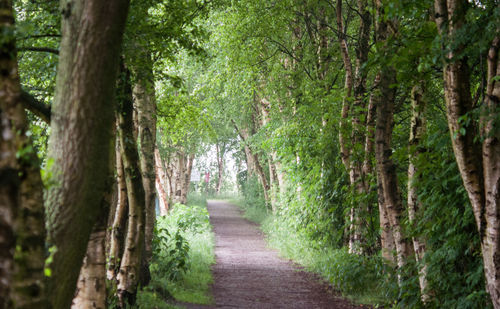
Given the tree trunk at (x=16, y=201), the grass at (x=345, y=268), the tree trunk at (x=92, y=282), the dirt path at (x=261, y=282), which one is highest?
the tree trunk at (x=16, y=201)

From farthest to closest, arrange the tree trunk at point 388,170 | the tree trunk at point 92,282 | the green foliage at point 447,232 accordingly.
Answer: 1. the tree trunk at point 388,170
2. the green foliage at point 447,232
3. the tree trunk at point 92,282

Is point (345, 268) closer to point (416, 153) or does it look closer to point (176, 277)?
point (176, 277)

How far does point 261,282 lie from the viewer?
11906mm

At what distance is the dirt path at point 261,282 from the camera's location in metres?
9.65

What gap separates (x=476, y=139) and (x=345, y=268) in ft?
19.0

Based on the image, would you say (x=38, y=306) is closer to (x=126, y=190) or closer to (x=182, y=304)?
(x=126, y=190)

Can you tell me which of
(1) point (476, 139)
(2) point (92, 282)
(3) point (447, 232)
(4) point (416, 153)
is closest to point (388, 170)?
(4) point (416, 153)

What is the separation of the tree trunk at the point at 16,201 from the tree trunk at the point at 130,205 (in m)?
4.24

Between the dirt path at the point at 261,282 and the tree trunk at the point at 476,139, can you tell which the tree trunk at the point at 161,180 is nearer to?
the dirt path at the point at 261,282

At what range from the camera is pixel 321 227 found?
13.8 m

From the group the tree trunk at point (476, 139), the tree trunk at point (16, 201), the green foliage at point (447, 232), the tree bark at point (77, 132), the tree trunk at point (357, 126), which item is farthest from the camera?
the tree trunk at point (357, 126)

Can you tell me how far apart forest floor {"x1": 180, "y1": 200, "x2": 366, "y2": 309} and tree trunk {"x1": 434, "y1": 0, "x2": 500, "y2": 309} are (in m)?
4.72

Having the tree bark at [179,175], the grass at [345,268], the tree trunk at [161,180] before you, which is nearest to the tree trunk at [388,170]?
the grass at [345,268]

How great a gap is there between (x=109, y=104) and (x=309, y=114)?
9.63 meters
